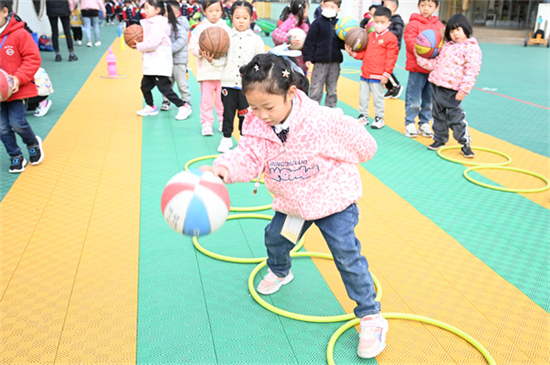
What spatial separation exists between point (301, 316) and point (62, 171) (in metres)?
3.65

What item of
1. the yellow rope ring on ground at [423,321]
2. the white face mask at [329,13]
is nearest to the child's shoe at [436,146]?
the white face mask at [329,13]

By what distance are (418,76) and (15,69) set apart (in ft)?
17.0

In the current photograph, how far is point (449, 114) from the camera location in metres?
6.09

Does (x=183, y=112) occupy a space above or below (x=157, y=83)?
below

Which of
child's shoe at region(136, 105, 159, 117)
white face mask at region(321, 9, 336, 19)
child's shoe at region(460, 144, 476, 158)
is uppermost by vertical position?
white face mask at region(321, 9, 336, 19)

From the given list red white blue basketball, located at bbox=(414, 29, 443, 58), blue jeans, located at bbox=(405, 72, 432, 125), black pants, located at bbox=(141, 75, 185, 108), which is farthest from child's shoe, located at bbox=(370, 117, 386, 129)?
black pants, located at bbox=(141, 75, 185, 108)

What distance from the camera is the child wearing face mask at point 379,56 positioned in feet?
22.8

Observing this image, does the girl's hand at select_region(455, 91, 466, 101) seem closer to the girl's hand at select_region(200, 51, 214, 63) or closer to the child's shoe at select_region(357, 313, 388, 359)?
the girl's hand at select_region(200, 51, 214, 63)

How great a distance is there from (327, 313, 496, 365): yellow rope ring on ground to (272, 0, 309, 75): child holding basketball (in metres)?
5.09

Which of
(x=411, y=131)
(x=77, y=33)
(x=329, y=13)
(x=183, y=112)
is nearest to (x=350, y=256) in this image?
(x=411, y=131)

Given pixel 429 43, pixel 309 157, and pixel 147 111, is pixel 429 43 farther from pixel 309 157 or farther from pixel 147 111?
pixel 147 111

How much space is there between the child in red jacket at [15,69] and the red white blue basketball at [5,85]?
0.07 metres

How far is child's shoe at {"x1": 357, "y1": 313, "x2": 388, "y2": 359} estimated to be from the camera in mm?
2623

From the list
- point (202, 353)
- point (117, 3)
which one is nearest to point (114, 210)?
point (202, 353)
